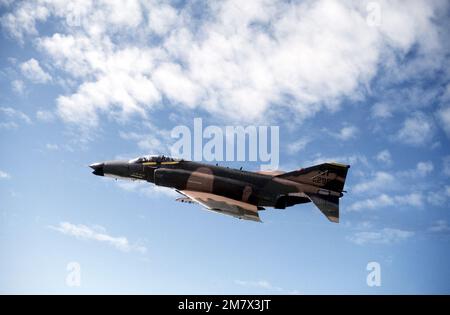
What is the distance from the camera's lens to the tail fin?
101ft

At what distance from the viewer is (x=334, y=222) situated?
1112 inches

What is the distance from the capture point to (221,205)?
26.3 m

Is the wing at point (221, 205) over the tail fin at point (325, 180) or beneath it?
beneath

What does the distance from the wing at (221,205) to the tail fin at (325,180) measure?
5.19 m

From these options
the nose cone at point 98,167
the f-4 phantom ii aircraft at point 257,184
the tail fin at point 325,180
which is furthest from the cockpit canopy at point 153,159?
the tail fin at point 325,180

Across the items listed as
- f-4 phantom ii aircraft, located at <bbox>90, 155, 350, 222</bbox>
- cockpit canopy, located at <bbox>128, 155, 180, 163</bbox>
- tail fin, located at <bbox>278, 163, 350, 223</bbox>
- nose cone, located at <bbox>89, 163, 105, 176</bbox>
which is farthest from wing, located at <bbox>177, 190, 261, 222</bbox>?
nose cone, located at <bbox>89, 163, 105, 176</bbox>

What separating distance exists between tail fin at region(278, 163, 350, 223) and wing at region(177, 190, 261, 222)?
5.19 meters

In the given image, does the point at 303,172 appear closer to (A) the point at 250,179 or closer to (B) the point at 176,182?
(A) the point at 250,179

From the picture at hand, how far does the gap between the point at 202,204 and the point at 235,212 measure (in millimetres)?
2784

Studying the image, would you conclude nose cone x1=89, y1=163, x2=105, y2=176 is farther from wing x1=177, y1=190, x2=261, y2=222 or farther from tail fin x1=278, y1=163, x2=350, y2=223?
tail fin x1=278, y1=163, x2=350, y2=223

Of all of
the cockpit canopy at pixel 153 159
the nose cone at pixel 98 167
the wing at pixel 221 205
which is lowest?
the wing at pixel 221 205

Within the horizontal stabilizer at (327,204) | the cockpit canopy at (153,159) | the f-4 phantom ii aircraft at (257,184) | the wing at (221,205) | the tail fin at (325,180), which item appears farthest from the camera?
the cockpit canopy at (153,159)

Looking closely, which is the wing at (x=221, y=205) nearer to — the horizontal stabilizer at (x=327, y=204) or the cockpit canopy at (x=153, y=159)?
the cockpit canopy at (x=153, y=159)

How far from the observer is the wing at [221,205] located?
24.3 meters
